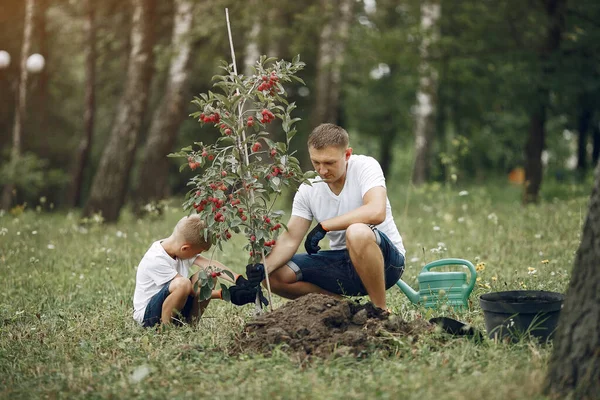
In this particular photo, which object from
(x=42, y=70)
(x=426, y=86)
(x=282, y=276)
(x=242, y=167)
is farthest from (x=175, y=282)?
(x=42, y=70)

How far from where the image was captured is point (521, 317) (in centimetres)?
389

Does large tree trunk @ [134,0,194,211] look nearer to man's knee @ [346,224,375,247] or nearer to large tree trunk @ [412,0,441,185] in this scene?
large tree trunk @ [412,0,441,185]

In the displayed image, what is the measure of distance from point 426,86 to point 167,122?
15.4 feet

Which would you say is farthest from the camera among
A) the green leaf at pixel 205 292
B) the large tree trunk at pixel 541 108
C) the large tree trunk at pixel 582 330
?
the large tree trunk at pixel 541 108

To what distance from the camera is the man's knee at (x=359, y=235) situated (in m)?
4.58

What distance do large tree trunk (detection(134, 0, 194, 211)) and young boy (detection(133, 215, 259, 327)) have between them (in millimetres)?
7565

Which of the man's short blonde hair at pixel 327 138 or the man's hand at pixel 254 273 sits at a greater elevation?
the man's short blonde hair at pixel 327 138

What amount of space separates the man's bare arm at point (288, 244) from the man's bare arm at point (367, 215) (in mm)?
287

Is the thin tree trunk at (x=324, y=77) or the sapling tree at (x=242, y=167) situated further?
the thin tree trunk at (x=324, y=77)

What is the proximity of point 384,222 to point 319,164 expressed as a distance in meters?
0.69

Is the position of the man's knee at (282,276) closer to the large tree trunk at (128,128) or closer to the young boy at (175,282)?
the young boy at (175,282)

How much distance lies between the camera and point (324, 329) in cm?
400

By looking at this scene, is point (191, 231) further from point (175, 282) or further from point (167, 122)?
point (167, 122)

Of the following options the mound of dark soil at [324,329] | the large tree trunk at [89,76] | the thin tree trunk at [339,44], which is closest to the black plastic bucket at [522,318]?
the mound of dark soil at [324,329]
